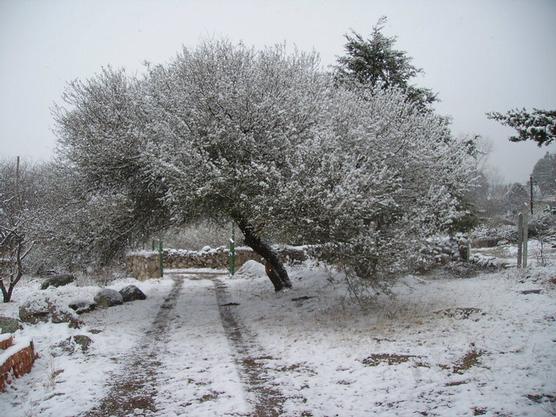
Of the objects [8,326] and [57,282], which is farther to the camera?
[57,282]

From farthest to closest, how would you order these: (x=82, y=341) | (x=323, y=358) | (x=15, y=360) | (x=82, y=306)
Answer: (x=82, y=306) < (x=82, y=341) < (x=323, y=358) < (x=15, y=360)

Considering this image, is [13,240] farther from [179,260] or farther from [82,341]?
[82,341]

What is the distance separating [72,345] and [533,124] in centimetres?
979

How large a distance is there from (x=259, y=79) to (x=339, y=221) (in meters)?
4.62

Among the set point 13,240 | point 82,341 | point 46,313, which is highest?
point 13,240

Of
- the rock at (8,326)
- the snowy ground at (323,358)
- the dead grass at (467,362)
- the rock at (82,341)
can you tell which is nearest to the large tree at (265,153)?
the snowy ground at (323,358)

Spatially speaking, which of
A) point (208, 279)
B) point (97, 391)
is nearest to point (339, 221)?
point (97, 391)

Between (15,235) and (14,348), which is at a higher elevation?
(15,235)

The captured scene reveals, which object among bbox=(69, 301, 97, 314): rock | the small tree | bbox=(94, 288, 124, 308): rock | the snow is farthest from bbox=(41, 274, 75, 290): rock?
the snow

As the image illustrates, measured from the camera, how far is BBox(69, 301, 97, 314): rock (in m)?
13.0

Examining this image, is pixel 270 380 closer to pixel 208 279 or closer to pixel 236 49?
pixel 236 49

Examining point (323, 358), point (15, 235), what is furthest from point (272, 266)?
point (15, 235)

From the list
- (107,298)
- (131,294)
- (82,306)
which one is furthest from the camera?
(131,294)

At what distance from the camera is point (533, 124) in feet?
28.5
